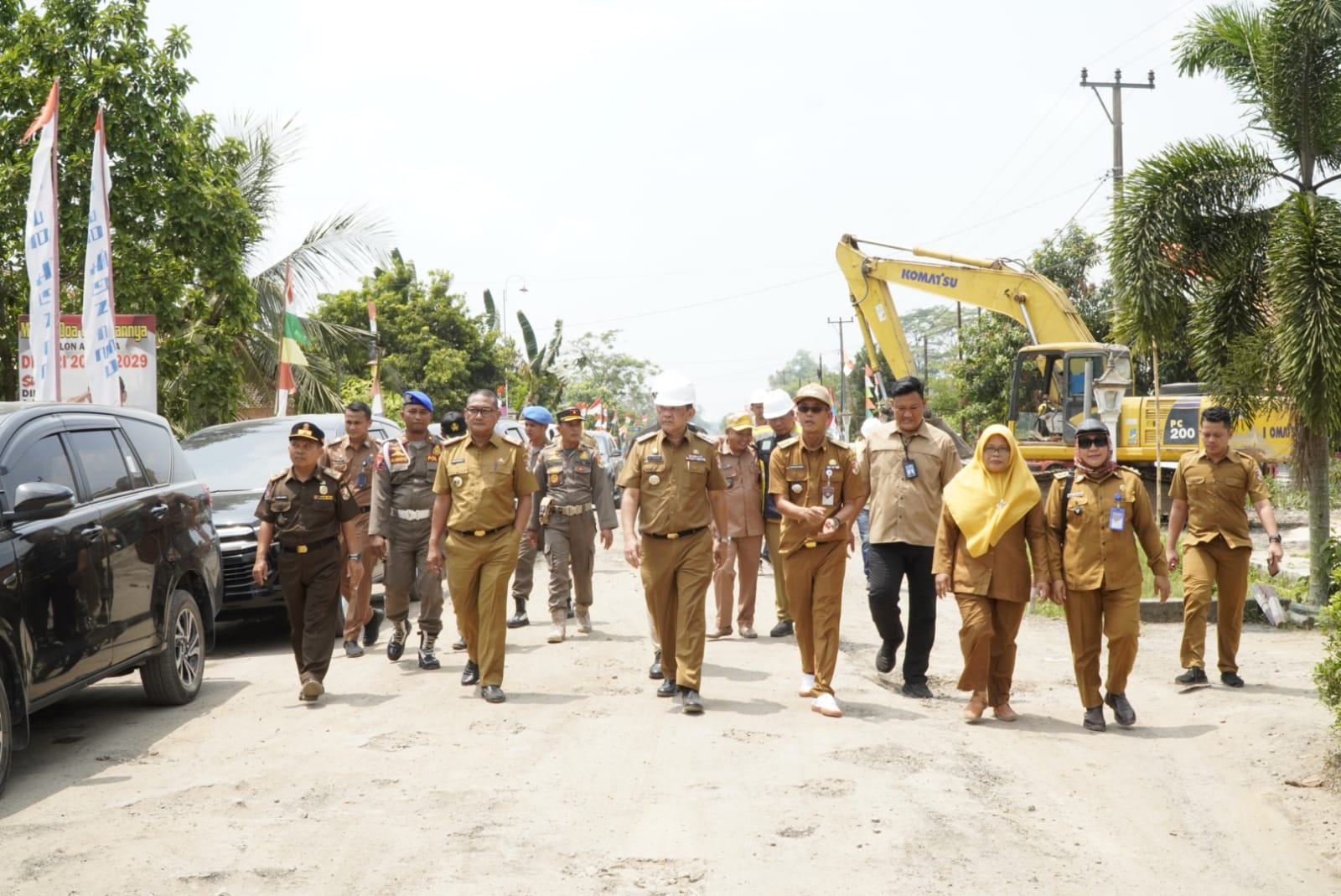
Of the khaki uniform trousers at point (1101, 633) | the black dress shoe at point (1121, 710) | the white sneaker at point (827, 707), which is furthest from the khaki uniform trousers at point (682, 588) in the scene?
the black dress shoe at point (1121, 710)

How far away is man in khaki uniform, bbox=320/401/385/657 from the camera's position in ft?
32.5

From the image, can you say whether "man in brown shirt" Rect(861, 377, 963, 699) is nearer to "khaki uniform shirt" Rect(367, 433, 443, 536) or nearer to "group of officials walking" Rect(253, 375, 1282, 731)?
"group of officials walking" Rect(253, 375, 1282, 731)

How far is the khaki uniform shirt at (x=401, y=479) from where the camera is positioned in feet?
30.6

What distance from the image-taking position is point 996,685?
758 cm

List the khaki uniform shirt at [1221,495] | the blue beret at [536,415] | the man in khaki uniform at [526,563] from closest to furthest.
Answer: the khaki uniform shirt at [1221,495] → the blue beret at [536,415] → the man in khaki uniform at [526,563]

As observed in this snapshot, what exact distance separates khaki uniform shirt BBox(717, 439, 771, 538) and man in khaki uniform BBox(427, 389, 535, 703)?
2.75 meters

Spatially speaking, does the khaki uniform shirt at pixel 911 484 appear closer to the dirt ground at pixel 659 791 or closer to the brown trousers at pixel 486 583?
the dirt ground at pixel 659 791

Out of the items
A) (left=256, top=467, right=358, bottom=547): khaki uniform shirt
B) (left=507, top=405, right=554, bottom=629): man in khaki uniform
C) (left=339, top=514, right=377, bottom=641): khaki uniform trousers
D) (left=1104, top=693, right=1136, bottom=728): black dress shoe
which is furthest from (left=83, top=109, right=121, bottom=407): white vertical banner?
(left=1104, top=693, right=1136, bottom=728): black dress shoe

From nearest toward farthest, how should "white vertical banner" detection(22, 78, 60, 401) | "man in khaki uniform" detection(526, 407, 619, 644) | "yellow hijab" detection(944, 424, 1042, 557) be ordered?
"yellow hijab" detection(944, 424, 1042, 557), "man in khaki uniform" detection(526, 407, 619, 644), "white vertical banner" detection(22, 78, 60, 401)

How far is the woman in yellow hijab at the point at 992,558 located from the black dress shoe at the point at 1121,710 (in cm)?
60

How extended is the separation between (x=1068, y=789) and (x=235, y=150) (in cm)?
1520

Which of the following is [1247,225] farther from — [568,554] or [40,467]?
[40,467]

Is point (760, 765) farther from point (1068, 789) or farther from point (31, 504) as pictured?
point (31, 504)

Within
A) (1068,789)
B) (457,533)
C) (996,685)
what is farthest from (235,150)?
(1068,789)
